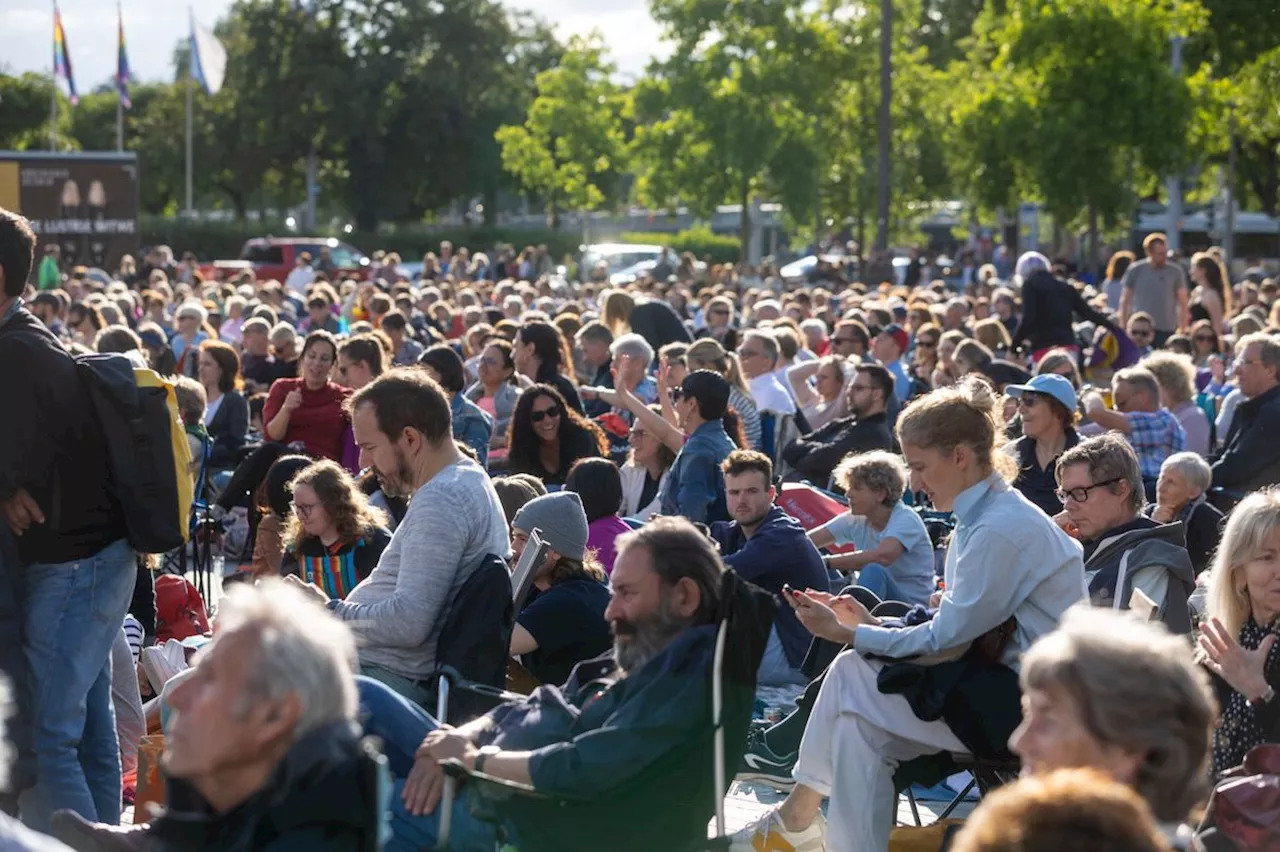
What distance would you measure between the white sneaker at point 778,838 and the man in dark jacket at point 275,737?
252 centimetres

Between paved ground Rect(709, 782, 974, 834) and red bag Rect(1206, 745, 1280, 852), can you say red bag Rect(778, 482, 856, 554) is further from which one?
red bag Rect(1206, 745, 1280, 852)

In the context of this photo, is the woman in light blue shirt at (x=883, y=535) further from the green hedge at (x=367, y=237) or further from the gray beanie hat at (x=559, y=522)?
the green hedge at (x=367, y=237)

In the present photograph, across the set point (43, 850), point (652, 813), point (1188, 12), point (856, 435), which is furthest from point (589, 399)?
point (1188, 12)

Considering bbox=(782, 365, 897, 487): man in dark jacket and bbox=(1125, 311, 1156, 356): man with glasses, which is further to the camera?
bbox=(1125, 311, 1156, 356): man with glasses

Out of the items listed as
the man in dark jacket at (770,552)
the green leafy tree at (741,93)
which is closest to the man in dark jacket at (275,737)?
the man in dark jacket at (770,552)

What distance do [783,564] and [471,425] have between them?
10.4ft

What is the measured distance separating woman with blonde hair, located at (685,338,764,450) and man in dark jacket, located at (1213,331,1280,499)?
9.19 ft

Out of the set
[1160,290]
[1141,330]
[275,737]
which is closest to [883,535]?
[275,737]

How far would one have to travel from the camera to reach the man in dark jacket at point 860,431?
11141 millimetres

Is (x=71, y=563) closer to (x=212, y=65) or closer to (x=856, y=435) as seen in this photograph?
(x=856, y=435)

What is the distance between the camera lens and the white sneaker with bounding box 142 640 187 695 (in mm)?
7492

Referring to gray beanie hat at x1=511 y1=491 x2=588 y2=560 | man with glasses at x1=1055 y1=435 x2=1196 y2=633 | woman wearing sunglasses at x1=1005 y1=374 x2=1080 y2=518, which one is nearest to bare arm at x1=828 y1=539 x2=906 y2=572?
woman wearing sunglasses at x1=1005 y1=374 x2=1080 y2=518

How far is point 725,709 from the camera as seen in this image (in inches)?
193

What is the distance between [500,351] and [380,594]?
20.5 feet
